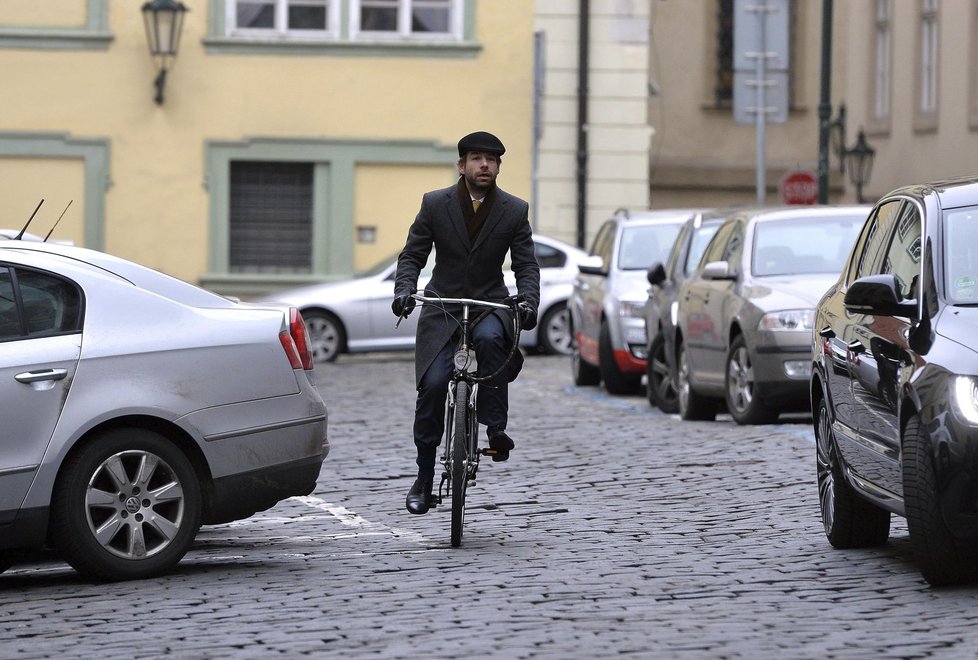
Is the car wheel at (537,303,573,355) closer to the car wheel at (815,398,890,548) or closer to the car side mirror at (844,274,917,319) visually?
the car wheel at (815,398,890,548)

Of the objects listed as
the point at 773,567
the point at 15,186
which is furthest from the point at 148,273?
the point at 15,186

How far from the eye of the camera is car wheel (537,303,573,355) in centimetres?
2614

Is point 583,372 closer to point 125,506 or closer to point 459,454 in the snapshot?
point 459,454

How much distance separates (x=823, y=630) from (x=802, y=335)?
A: 24.8 feet

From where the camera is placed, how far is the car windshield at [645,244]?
20.1 m

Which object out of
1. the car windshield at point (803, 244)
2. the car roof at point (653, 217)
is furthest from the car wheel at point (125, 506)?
the car roof at point (653, 217)

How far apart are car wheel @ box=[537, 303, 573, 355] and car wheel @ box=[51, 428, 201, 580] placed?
17.7m

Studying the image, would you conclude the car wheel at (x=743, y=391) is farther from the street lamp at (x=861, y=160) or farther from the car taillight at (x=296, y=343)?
the street lamp at (x=861, y=160)

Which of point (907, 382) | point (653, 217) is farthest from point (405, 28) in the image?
point (907, 382)

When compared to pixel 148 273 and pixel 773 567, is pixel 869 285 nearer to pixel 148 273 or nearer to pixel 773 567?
pixel 773 567

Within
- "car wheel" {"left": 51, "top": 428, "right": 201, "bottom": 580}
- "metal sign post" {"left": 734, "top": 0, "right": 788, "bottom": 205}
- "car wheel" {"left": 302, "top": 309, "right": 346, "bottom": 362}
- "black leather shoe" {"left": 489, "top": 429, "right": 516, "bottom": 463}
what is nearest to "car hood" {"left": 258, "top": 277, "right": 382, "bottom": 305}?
"car wheel" {"left": 302, "top": 309, "right": 346, "bottom": 362}

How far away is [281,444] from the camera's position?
8742mm

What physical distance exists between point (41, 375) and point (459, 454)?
74.1 inches

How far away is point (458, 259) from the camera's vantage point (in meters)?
9.48
